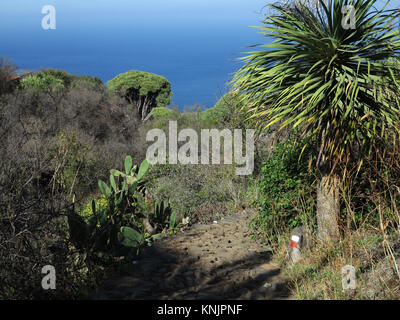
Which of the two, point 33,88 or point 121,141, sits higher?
point 33,88

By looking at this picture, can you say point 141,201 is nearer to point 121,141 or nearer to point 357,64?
point 357,64

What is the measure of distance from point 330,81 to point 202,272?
8.93 ft

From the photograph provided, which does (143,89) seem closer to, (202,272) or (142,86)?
(142,86)

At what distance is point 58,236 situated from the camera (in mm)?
4473

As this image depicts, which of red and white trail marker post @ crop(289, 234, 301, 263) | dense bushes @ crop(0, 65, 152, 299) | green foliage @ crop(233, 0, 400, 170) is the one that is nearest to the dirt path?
red and white trail marker post @ crop(289, 234, 301, 263)

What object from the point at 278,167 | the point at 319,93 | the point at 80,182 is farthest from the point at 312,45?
the point at 80,182

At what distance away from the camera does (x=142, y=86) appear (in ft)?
92.0

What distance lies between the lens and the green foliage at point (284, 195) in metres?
5.69

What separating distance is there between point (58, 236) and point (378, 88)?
3.98 m

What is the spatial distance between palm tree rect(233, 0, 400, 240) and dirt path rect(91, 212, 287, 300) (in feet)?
3.48

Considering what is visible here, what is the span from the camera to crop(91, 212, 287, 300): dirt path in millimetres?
4312

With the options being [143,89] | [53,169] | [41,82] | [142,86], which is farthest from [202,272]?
[142,86]

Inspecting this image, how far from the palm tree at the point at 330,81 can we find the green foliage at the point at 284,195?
46 centimetres

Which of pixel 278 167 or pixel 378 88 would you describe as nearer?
pixel 378 88
